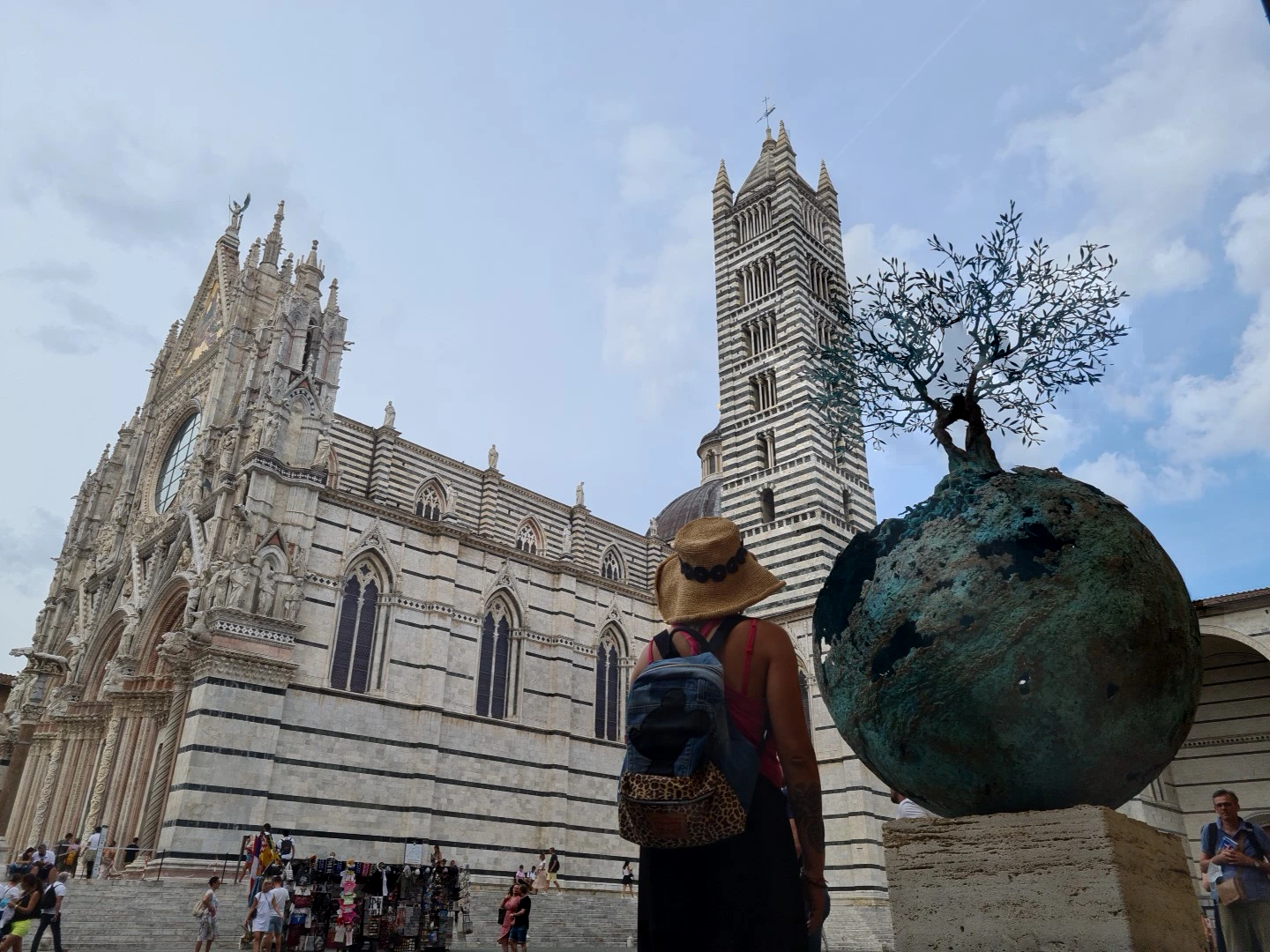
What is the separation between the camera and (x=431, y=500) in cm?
2845

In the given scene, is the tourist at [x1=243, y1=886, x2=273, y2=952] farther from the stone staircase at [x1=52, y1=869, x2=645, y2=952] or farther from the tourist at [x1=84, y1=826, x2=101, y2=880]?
the tourist at [x1=84, y1=826, x2=101, y2=880]

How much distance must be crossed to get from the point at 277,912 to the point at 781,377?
18.7 m

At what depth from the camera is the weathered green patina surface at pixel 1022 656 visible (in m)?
3.24

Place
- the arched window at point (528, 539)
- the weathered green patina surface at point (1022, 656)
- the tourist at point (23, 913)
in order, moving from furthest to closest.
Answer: the arched window at point (528, 539), the tourist at point (23, 913), the weathered green patina surface at point (1022, 656)

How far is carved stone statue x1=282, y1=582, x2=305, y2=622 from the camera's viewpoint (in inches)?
749

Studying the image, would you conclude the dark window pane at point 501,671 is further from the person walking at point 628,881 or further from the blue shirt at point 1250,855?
the blue shirt at point 1250,855

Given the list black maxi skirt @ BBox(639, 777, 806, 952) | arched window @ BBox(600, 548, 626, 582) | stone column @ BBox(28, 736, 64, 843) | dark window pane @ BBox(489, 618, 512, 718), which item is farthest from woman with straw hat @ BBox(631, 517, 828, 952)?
arched window @ BBox(600, 548, 626, 582)

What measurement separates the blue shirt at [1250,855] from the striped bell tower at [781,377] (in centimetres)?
1725

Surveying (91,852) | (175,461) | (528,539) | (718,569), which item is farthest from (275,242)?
(718,569)

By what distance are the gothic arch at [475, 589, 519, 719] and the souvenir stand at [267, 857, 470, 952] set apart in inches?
305

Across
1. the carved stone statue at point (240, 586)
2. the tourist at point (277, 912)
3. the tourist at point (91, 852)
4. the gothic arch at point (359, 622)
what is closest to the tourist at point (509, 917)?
the tourist at point (277, 912)

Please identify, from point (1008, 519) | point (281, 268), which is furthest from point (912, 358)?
point (281, 268)

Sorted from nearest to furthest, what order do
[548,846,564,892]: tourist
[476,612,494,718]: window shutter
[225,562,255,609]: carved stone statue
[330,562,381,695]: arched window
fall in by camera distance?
[225,562,255,609]: carved stone statue, [330,562,381,695]: arched window, [548,846,564,892]: tourist, [476,612,494,718]: window shutter

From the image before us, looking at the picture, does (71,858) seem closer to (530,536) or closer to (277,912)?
(277,912)
